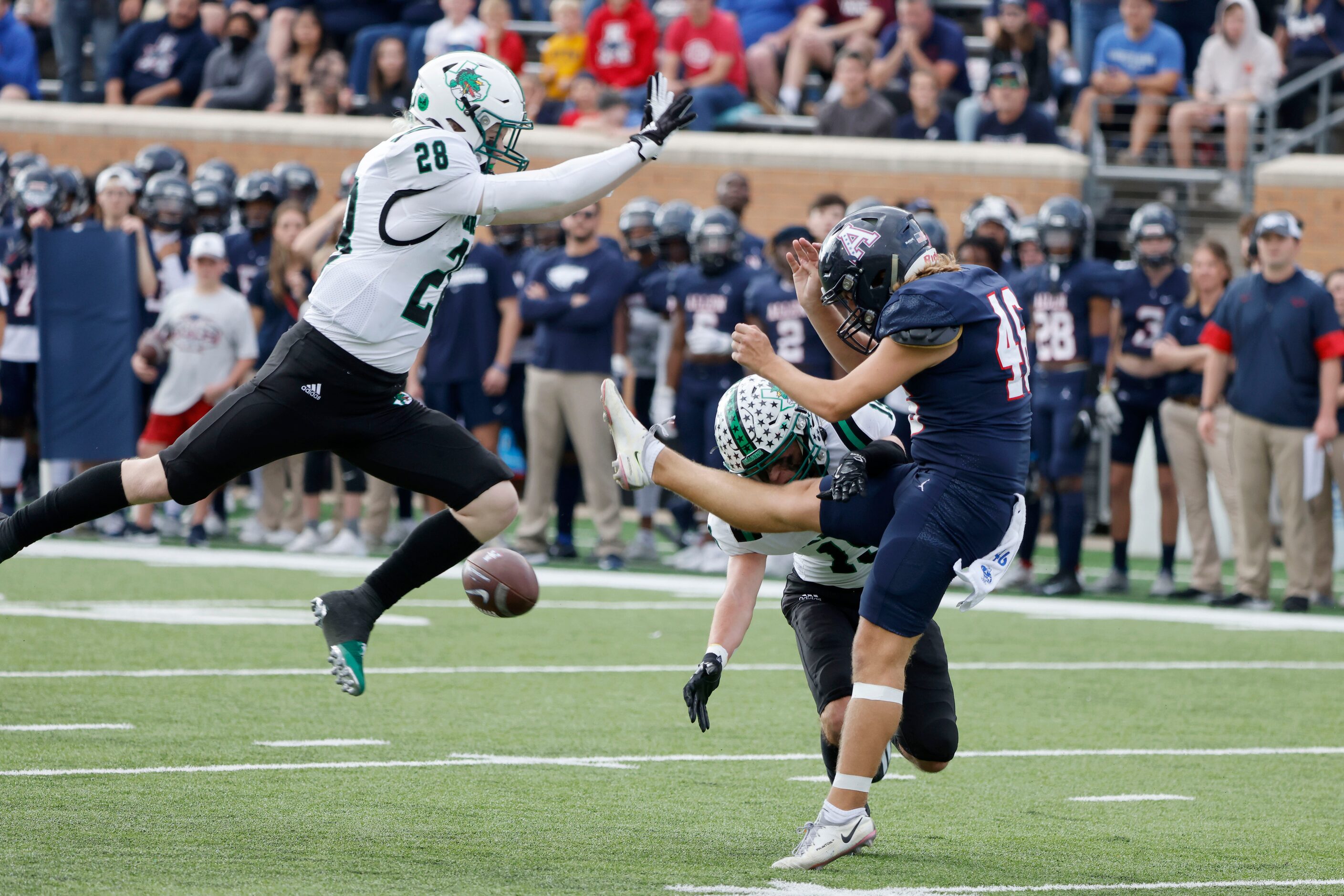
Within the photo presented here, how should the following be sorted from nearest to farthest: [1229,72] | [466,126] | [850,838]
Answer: [850,838] < [466,126] < [1229,72]

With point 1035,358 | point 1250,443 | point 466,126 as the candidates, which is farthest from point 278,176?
point 466,126

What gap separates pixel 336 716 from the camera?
6.43m

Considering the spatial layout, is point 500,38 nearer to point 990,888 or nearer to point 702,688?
point 702,688

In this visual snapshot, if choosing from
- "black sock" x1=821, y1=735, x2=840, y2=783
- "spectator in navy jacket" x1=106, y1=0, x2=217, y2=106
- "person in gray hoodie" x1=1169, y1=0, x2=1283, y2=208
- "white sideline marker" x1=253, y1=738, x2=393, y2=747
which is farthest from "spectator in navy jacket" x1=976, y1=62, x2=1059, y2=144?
"black sock" x1=821, y1=735, x2=840, y2=783

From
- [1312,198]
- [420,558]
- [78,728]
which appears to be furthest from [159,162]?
[420,558]

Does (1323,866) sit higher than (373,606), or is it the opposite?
(373,606)

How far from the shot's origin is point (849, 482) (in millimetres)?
4668

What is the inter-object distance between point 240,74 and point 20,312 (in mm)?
5219

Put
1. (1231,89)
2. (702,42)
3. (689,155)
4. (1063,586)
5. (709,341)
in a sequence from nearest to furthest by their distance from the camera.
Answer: (1063,586) < (709,341) < (1231,89) < (689,155) < (702,42)

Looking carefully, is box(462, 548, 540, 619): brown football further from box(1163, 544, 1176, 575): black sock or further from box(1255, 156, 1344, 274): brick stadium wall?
box(1255, 156, 1344, 274): brick stadium wall

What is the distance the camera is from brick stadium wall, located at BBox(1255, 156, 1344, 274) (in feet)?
45.6

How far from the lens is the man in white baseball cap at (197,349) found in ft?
36.8

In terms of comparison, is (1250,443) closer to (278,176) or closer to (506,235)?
(506,235)

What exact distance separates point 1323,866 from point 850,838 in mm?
1218
